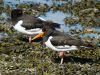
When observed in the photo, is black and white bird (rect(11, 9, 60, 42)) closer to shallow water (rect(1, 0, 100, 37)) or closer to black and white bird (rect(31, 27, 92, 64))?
shallow water (rect(1, 0, 100, 37))

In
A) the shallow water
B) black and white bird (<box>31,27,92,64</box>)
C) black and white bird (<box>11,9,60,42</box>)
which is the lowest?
the shallow water

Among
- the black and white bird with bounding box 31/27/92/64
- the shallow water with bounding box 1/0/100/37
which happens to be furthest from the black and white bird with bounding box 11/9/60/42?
the black and white bird with bounding box 31/27/92/64

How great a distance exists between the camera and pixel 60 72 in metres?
14.4

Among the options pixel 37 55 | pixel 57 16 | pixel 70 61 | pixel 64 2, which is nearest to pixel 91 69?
pixel 70 61

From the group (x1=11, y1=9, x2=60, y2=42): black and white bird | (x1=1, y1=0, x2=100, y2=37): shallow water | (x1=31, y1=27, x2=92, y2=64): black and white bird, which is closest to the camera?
(x1=31, y1=27, x2=92, y2=64): black and white bird

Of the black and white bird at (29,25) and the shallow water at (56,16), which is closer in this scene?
the black and white bird at (29,25)

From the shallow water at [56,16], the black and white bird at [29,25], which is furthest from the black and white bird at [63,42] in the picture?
the shallow water at [56,16]

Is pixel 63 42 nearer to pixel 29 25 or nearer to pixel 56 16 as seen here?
pixel 29 25

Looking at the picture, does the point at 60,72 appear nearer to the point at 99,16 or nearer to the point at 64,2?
the point at 99,16

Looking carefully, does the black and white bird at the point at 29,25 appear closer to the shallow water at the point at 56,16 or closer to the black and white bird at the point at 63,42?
the shallow water at the point at 56,16

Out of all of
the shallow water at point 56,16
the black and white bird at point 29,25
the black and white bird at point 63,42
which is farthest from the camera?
the shallow water at point 56,16

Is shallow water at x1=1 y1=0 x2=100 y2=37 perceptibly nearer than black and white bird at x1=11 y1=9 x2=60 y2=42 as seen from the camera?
No

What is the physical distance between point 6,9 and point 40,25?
5595 mm

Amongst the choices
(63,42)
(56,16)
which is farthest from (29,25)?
(56,16)
